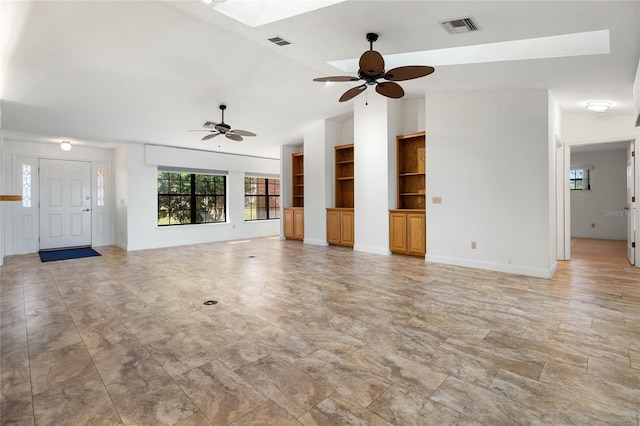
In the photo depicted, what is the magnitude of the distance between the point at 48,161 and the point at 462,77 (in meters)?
8.84

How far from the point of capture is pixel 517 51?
12.8 feet

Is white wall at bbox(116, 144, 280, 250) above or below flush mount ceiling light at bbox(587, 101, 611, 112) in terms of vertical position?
below

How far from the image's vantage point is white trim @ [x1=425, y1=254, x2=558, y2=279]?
184 inches

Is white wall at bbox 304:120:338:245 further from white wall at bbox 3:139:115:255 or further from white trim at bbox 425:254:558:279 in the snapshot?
white wall at bbox 3:139:115:255

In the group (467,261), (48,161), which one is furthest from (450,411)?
(48,161)

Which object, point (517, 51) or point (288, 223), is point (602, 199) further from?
point (288, 223)

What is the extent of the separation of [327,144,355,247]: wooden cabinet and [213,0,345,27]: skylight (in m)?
4.23

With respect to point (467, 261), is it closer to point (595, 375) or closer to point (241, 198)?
point (595, 375)

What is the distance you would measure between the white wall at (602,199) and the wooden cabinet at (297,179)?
7.86 meters

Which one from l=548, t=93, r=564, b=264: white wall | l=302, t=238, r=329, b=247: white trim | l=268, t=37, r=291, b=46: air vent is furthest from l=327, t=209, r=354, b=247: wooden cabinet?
l=268, t=37, r=291, b=46: air vent

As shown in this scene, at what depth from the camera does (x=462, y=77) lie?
185 inches

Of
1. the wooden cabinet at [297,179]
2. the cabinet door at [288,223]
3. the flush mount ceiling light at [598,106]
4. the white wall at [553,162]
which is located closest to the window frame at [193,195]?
the cabinet door at [288,223]

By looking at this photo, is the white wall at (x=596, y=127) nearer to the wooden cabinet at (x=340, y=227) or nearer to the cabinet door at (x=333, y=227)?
the wooden cabinet at (x=340, y=227)

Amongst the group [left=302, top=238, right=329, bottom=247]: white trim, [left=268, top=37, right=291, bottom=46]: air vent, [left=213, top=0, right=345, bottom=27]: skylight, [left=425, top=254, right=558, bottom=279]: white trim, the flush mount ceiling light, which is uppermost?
[left=213, top=0, right=345, bottom=27]: skylight
